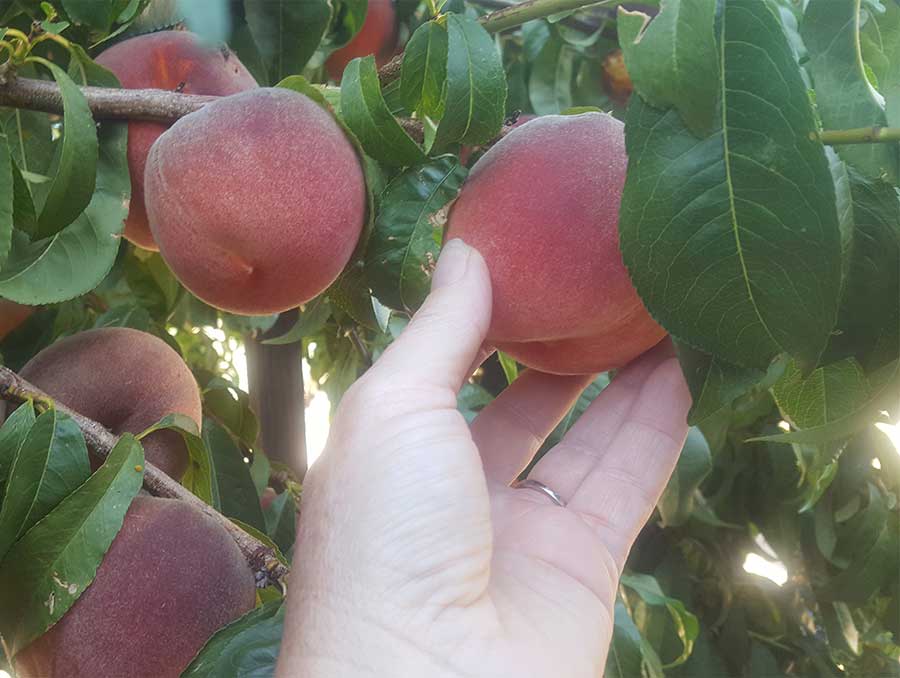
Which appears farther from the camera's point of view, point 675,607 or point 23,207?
point 675,607

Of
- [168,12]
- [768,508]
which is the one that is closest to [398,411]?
[168,12]

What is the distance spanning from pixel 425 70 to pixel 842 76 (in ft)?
0.90

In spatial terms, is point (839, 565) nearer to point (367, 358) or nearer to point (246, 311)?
point (367, 358)

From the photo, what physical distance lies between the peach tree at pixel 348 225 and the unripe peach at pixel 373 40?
157mm

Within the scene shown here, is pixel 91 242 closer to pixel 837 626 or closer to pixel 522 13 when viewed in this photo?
pixel 522 13

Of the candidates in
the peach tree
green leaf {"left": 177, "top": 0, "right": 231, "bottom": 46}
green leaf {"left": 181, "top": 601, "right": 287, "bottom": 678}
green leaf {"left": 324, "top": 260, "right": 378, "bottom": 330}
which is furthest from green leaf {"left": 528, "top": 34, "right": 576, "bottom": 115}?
green leaf {"left": 181, "top": 601, "right": 287, "bottom": 678}

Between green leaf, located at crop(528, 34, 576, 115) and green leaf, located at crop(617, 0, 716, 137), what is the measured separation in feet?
3.06

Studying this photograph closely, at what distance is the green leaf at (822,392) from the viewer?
23.5 inches

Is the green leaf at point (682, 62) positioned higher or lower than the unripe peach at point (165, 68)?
higher

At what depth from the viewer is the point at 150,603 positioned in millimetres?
625

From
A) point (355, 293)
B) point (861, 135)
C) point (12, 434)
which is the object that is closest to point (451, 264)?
point (355, 293)

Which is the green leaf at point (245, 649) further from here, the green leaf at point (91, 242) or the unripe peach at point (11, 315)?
the unripe peach at point (11, 315)

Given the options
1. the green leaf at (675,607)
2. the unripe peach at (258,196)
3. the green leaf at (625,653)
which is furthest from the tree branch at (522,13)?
the green leaf at (675,607)

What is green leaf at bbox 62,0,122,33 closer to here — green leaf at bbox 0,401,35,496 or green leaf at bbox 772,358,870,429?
green leaf at bbox 0,401,35,496
